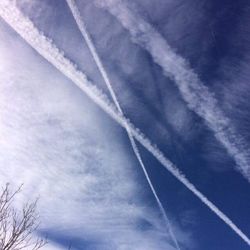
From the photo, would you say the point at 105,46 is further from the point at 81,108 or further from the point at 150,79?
the point at 81,108

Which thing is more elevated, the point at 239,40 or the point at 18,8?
the point at 239,40

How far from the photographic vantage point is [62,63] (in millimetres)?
6379

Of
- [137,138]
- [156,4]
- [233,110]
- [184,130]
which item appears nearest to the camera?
[156,4]

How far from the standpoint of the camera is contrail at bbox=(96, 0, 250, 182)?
5539 millimetres

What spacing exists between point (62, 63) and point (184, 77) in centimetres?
231

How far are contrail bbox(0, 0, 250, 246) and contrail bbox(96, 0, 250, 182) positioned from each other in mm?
1297

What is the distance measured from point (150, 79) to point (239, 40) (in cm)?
174

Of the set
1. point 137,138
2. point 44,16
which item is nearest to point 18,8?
point 44,16

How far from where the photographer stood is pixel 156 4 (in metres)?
5.35

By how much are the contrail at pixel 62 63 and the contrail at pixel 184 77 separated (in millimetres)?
1297

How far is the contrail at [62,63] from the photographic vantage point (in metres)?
5.79

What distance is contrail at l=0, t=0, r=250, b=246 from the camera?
19.0 feet

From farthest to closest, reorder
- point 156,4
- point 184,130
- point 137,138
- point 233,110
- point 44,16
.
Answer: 1. point 137,138
2. point 184,130
3. point 233,110
4. point 44,16
5. point 156,4

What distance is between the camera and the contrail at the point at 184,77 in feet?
18.2
